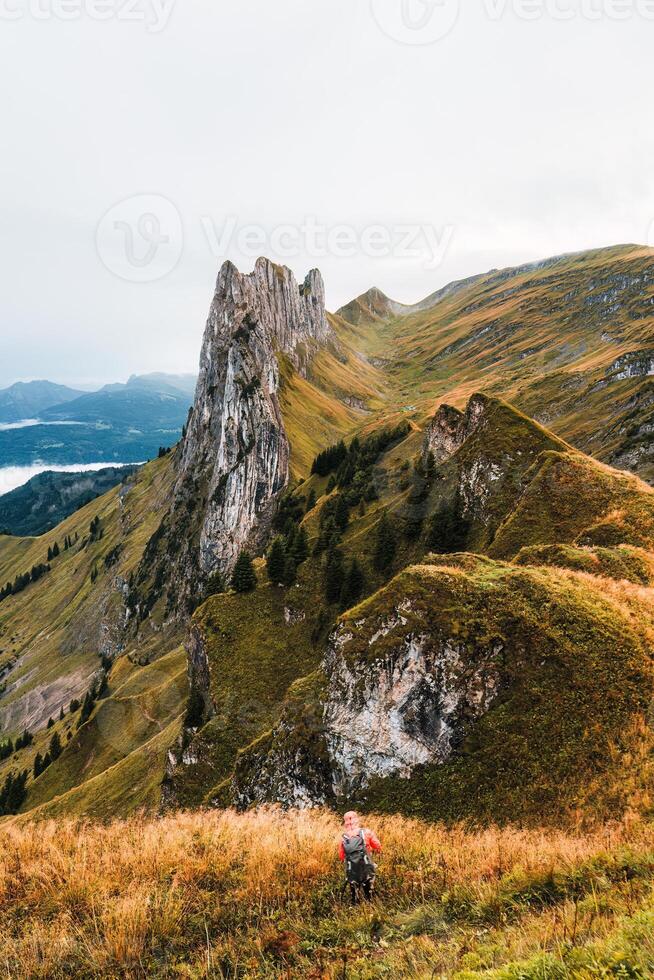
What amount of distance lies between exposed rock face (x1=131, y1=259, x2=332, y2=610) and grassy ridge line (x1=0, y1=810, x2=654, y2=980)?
348 ft

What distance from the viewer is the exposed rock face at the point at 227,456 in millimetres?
128500

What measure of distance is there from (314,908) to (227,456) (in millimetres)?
130322

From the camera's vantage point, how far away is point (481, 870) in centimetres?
1027

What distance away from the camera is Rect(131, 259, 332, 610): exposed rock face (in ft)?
422

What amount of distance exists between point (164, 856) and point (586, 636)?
1596 centimetres

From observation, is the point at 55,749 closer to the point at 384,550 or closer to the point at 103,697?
the point at 103,697

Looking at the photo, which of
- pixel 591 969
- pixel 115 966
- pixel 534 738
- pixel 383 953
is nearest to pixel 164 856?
pixel 115 966

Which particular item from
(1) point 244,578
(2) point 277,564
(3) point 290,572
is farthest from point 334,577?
(1) point 244,578

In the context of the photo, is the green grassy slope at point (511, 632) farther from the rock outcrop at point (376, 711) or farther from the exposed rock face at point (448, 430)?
the exposed rock face at point (448, 430)

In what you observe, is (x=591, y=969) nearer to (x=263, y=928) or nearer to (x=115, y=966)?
(x=263, y=928)

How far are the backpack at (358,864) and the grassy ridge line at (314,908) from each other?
53cm

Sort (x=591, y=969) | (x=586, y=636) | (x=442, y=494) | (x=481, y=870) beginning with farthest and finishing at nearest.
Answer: (x=442, y=494) < (x=586, y=636) < (x=481, y=870) < (x=591, y=969)

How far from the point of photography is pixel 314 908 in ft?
32.1

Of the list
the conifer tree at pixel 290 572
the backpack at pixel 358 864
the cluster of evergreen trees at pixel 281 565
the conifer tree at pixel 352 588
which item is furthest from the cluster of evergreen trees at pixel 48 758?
the backpack at pixel 358 864
